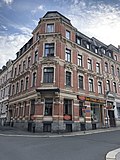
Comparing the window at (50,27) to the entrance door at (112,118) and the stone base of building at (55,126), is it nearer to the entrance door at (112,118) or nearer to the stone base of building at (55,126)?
the stone base of building at (55,126)

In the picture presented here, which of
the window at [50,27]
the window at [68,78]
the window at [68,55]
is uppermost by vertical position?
the window at [50,27]

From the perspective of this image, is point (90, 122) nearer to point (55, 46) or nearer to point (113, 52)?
point (55, 46)

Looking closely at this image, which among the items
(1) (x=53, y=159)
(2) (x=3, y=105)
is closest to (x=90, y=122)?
(1) (x=53, y=159)

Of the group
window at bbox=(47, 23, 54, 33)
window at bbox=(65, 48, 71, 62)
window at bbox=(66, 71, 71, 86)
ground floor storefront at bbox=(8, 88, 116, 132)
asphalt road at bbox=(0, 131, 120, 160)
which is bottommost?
asphalt road at bbox=(0, 131, 120, 160)

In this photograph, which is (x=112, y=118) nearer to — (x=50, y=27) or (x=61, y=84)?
(x=61, y=84)

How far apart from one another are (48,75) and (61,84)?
84.4 inches

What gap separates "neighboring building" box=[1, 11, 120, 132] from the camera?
1875 centimetres

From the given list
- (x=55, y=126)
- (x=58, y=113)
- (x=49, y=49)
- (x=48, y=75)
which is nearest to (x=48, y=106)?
(x=58, y=113)

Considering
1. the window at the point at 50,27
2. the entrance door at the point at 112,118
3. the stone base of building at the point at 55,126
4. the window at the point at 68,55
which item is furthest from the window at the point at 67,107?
the window at the point at 50,27

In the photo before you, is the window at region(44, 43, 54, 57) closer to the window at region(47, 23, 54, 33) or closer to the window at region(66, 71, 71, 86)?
the window at region(47, 23, 54, 33)

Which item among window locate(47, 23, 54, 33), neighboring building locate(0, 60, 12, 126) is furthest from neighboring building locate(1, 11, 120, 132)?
neighboring building locate(0, 60, 12, 126)

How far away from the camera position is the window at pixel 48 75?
1967cm

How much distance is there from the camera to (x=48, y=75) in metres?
20.0

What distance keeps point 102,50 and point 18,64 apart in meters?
17.0
